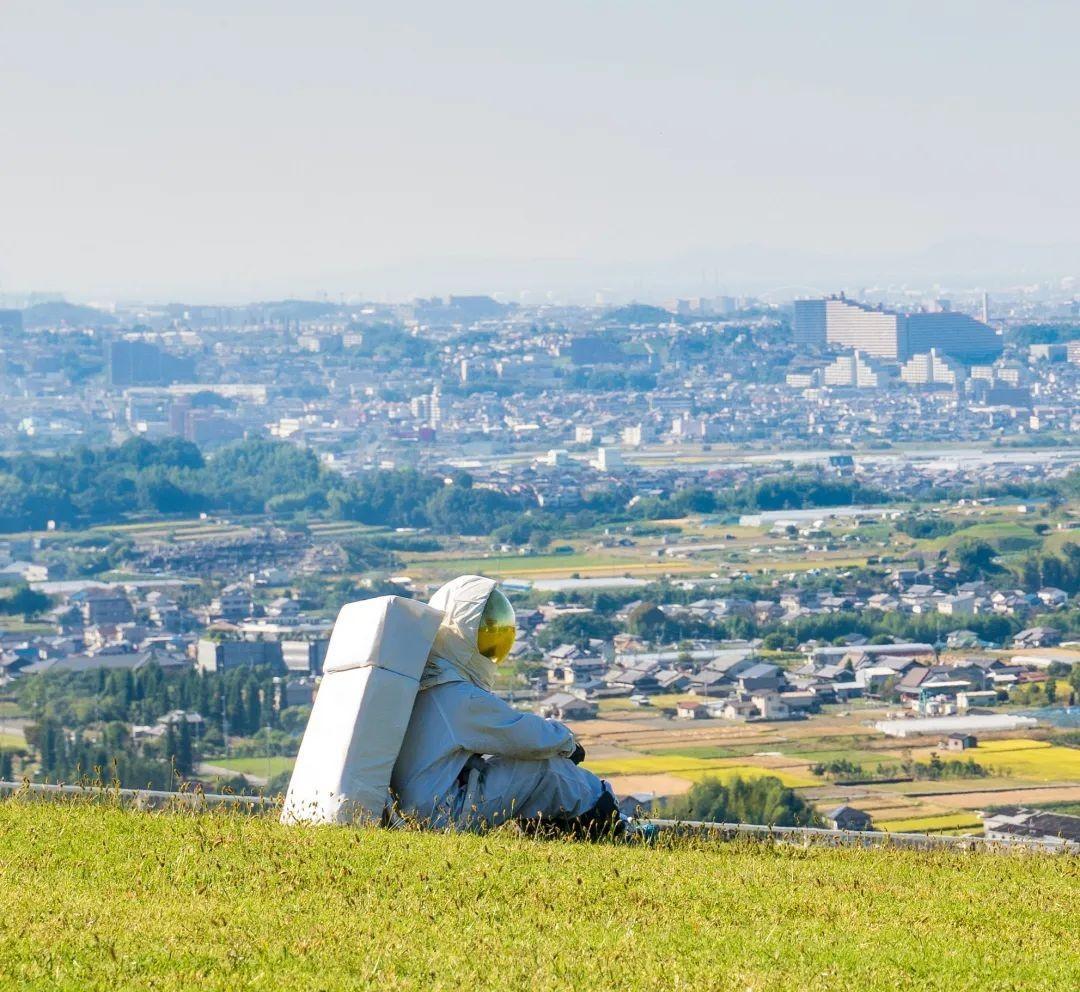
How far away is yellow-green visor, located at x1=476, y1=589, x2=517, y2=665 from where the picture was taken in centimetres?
659

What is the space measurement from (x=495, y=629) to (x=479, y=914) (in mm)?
1900

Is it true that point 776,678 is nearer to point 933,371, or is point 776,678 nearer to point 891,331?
point 933,371

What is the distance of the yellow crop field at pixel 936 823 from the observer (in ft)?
68.1

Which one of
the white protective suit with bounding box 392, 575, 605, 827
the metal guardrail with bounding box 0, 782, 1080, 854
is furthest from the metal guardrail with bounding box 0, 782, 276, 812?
the white protective suit with bounding box 392, 575, 605, 827

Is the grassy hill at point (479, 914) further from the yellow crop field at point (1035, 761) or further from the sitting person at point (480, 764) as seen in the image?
the yellow crop field at point (1035, 761)

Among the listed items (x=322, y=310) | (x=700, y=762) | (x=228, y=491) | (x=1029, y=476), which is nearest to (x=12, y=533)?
(x=228, y=491)

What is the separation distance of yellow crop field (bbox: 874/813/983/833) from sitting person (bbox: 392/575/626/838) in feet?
47.3

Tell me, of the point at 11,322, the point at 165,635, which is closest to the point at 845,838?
the point at 165,635

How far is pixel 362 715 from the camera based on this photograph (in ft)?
20.4

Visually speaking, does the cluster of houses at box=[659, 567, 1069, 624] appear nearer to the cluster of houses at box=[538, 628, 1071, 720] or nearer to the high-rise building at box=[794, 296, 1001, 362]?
the cluster of houses at box=[538, 628, 1071, 720]

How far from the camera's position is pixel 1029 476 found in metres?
77.1

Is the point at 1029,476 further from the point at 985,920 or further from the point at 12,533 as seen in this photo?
the point at 985,920

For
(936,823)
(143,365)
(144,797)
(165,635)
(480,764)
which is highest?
(480,764)

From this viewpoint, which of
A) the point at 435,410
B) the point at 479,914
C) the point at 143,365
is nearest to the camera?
the point at 479,914
